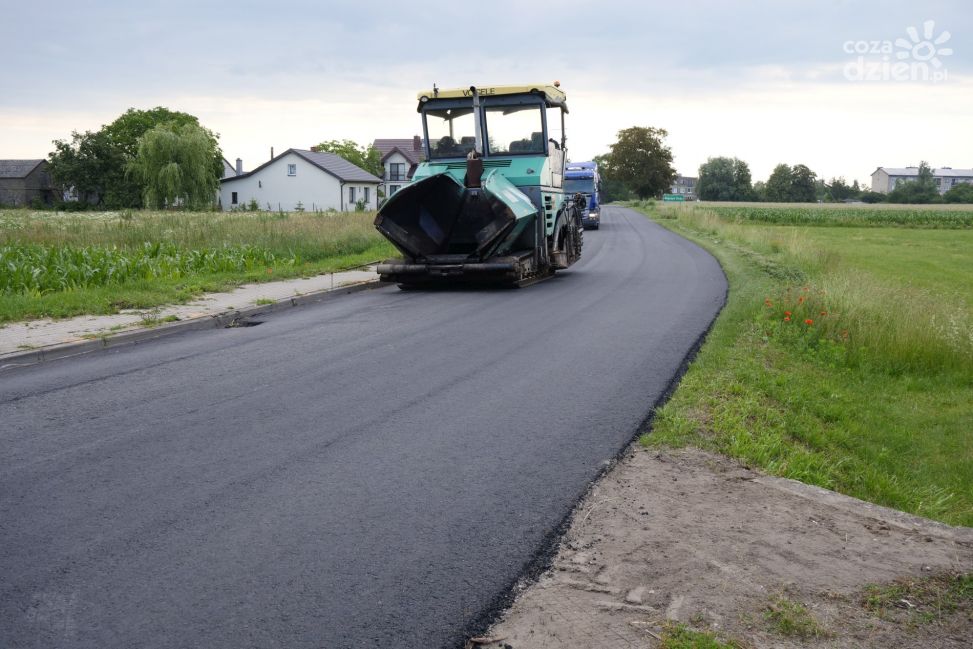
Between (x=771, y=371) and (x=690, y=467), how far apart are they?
3.54 meters

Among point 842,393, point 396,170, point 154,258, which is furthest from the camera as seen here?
point 396,170

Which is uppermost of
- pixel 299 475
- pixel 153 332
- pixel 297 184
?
pixel 297 184

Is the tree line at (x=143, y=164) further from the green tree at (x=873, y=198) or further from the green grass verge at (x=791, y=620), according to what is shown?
the green tree at (x=873, y=198)

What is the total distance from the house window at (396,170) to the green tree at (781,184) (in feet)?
236

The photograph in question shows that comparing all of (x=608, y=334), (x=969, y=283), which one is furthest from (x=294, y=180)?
(x=608, y=334)

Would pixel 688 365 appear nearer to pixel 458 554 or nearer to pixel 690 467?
pixel 690 467

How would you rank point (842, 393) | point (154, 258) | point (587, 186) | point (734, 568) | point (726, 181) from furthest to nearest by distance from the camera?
point (726, 181), point (587, 186), point (154, 258), point (842, 393), point (734, 568)

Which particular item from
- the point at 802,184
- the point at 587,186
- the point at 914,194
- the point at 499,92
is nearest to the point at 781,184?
the point at 802,184

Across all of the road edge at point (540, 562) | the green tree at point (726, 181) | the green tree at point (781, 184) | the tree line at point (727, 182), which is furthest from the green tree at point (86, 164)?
the green tree at point (781, 184)

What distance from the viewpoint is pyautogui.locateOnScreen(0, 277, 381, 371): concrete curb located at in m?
8.66

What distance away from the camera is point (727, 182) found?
440 feet

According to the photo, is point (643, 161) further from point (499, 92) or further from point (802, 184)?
point (499, 92)

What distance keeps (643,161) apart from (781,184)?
3737 cm

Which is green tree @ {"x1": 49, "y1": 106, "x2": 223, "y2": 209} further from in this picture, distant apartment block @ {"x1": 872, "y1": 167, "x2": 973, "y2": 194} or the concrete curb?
distant apartment block @ {"x1": 872, "y1": 167, "x2": 973, "y2": 194}
